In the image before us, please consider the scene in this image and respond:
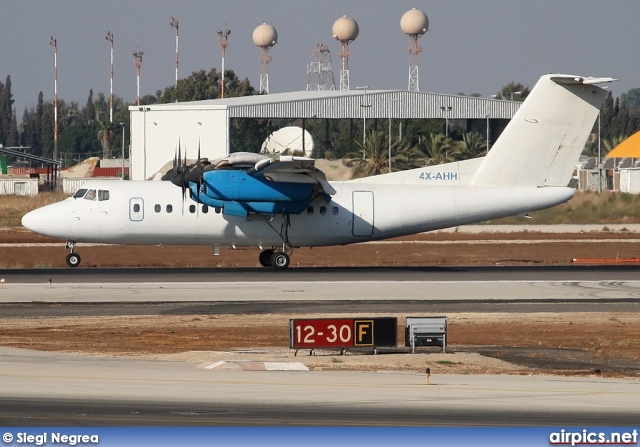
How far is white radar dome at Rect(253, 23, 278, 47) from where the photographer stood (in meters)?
132

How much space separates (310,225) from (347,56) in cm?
9247

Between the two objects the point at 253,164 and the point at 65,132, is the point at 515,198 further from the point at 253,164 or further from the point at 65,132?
the point at 65,132

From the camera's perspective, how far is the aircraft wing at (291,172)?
34250 mm

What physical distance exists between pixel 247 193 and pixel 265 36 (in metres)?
101

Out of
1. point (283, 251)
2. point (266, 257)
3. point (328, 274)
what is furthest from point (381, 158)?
Answer: point (328, 274)

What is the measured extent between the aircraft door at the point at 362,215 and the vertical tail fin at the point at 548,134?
4863mm

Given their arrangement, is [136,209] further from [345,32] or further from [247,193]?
[345,32]

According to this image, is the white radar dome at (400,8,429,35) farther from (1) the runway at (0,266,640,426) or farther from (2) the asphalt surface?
(1) the runway at (0,266,640,426)

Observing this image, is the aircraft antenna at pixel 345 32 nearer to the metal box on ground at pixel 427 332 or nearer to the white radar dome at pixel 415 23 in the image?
the white radar dome at pixel 415 23

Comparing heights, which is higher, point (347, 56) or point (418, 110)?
point (347, 56)

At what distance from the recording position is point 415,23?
117562mm

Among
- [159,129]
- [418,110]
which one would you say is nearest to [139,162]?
[159,129]

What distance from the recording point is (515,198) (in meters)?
35.9

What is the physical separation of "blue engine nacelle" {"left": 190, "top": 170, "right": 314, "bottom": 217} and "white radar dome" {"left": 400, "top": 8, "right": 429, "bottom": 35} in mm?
85931
